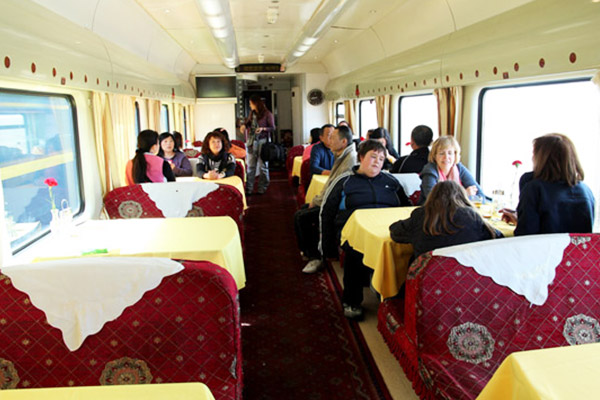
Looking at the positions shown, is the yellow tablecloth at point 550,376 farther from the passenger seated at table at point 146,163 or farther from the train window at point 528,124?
the passenger seated at table at point 146,163

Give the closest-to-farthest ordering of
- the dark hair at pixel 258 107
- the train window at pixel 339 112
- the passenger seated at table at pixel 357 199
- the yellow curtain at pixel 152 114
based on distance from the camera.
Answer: the passenger seated at table at pixel 357 199 < the yellow curtain at pixel 152 114 < the dark hair at pixel 258 107 < the train window at pixel 339 112

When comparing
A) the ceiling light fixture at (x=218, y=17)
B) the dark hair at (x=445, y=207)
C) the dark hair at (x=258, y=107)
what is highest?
the ceiling light fixture at (x=218, y=17)

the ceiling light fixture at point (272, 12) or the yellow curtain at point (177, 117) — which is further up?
the ceiling light fixture at point (272, 12)

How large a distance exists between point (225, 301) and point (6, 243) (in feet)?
5.23

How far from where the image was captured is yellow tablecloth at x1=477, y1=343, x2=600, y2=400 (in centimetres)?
148

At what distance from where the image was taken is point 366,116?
1102 centimetres

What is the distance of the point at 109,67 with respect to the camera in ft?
15.5

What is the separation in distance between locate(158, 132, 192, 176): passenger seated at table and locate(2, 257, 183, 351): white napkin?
15.2 ft

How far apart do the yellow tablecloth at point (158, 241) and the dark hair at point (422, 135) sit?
2426mm

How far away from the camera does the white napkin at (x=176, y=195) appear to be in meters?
4.52

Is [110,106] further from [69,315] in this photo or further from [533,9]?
[533,9]

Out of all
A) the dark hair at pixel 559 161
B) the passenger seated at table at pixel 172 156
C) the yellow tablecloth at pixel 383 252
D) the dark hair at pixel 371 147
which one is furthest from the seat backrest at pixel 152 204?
the dark hair at pixel 559 161

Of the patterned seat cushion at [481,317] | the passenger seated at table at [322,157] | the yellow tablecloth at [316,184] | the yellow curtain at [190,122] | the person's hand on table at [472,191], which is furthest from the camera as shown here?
the yellow curtain at [190,122]

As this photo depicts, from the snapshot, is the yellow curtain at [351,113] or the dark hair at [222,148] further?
the yellow curtain at [351,113]
